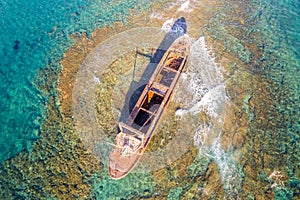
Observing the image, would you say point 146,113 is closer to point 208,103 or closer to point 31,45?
point 208,103

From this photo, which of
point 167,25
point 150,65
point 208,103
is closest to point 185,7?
point 167,25

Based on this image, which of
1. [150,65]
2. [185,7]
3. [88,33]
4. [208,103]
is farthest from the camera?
[185,7]

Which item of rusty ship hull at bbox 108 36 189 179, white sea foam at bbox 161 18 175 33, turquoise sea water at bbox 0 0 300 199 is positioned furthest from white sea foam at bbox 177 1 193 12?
rusty ship hull at bbox 108 36 189 179

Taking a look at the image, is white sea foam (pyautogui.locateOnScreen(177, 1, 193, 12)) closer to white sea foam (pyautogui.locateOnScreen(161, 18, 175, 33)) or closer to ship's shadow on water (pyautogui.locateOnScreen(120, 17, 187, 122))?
ship's shadow on water (pyautogui.locateOnScreen(120, 17, 187, 122))

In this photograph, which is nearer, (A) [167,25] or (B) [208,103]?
(B) [208,103]

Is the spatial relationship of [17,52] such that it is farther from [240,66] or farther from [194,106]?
[240,66]

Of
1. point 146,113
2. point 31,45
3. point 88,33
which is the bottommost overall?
point 146,113
